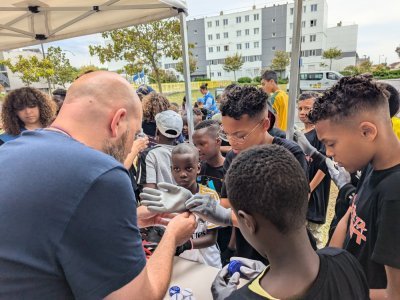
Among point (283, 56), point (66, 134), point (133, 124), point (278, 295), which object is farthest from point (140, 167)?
point (283, 56)

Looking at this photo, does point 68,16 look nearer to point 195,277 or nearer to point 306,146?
point 306,146

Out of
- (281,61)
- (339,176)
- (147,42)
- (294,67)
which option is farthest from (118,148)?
(281,61)

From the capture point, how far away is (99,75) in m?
1.24

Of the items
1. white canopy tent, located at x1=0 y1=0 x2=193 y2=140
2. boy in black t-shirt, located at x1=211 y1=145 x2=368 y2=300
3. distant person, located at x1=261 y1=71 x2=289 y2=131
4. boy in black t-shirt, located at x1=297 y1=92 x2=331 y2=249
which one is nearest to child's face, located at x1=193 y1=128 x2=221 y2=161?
boy in black t-shirt, located at x1=297 y1=92 x2=331 y2=249

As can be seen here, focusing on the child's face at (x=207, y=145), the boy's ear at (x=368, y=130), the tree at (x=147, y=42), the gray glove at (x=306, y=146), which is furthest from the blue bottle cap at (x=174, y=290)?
the tree at (x=147, y=42)

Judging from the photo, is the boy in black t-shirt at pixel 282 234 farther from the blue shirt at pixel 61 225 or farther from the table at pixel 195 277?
the table at pixel 195 277

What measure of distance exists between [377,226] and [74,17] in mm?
4415

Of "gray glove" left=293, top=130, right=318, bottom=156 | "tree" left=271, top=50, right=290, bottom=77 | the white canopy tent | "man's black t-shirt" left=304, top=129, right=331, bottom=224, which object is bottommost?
"man's black t-shirt" left=304, top=129, right=331, bottom=224

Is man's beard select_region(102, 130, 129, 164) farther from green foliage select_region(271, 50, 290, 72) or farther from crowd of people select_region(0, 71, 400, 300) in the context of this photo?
green foliage select_region(271, 50, 290, 72)

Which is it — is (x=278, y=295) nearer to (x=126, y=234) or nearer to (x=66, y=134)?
(x=126, y=234)

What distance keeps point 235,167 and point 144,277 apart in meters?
0.51

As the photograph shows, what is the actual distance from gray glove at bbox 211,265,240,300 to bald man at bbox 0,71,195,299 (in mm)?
314

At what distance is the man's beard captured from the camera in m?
1.10

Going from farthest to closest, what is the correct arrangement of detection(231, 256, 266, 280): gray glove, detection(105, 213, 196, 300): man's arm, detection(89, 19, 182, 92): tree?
detection(89, 19, 182, 92): tree
detection(231, 256, 266, 280): gray glove
detection(105, 213, 196, 300): man's arm
